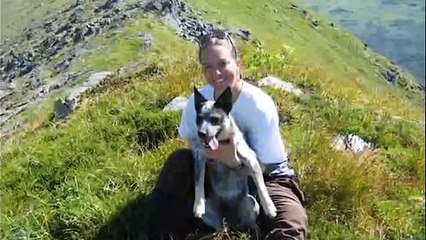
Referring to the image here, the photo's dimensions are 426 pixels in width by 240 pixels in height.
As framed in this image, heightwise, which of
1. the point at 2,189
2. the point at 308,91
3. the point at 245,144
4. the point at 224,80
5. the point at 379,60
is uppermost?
the point at 224,80

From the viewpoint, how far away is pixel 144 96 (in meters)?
9.72

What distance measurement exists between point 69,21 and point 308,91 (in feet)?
340

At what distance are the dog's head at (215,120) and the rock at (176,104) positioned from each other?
3.26 m

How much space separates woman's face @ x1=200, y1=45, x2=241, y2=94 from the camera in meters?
5.65

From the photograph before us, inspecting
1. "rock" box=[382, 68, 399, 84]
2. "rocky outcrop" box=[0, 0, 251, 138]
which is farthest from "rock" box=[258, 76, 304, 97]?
"rock" box=[382, 68, 399, 84]

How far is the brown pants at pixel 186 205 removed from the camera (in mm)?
5887

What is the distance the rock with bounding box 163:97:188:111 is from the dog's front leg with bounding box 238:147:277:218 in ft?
10.1

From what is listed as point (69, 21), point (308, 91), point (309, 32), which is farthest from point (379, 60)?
point (308, 91)

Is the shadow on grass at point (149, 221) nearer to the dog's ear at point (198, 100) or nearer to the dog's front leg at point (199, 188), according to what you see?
the dog's front leg at point (199, 188)

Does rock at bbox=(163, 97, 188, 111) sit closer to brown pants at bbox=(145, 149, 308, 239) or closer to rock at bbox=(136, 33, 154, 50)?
brown pants at bbox=(145, 149, 308, 239)

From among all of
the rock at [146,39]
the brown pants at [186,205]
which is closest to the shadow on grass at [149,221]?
the brown pants at [186,205]

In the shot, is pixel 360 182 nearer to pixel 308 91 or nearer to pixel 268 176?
pixel 268 176

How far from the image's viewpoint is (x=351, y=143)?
8148 millimetres

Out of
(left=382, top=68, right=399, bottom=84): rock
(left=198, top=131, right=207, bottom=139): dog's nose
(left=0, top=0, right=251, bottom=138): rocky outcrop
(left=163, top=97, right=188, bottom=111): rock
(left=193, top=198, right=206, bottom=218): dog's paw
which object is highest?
(left=198, top=131, right=207, bottom=139): dog's nose
